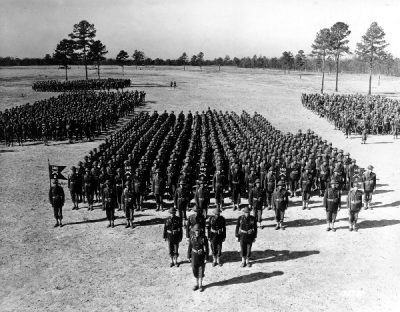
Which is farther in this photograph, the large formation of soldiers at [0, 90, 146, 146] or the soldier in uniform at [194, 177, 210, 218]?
the large formation of soldiers at [0, 90, 146, 146]

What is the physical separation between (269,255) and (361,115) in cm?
2352

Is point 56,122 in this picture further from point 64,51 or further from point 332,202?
point 64,51

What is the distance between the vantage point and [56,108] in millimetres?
33375

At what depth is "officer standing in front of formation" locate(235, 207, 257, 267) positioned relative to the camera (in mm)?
9922

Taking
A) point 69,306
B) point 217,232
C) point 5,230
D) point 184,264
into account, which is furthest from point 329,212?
point 5,230

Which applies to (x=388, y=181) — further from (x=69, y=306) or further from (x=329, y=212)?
(x=69, y=306)

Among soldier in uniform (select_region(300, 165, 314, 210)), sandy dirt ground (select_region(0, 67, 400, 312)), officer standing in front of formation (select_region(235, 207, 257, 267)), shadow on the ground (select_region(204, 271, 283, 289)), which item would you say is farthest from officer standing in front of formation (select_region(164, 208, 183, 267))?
soldier in uniform (select_region(300, 165, 314, 210))

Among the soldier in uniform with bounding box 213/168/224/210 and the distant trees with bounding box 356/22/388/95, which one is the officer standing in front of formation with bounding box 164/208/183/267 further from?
the distant trees with bounding box 356/22/388/95

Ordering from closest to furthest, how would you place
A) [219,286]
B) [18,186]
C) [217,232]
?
[219,286]
[217,232]
[18,186]

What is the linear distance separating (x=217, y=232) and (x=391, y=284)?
13.4ft

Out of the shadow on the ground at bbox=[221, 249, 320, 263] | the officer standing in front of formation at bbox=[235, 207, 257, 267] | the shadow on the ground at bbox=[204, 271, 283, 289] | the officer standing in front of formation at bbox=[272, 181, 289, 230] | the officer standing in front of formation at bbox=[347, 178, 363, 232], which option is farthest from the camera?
the officer standing in front of formation at bbox=[272, 181, 289, 230]

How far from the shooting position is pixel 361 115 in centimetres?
3086

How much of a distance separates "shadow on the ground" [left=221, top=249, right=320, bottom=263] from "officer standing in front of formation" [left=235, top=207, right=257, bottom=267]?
1.34ft

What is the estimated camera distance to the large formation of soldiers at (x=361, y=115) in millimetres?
27891
